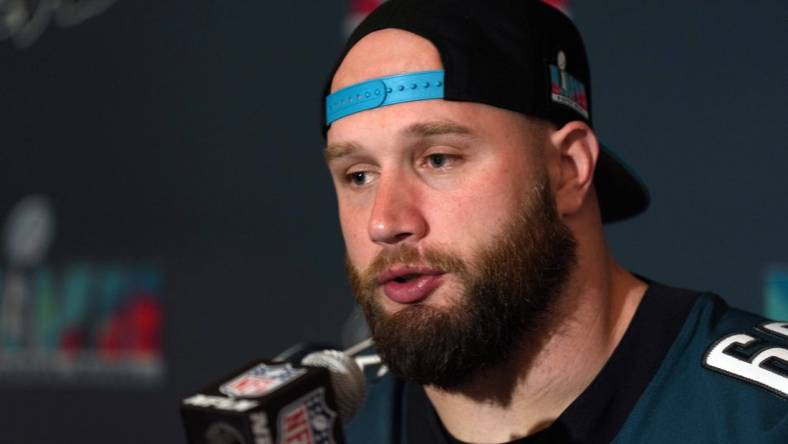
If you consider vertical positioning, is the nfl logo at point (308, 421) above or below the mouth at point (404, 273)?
below

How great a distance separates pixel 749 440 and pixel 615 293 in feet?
0.75

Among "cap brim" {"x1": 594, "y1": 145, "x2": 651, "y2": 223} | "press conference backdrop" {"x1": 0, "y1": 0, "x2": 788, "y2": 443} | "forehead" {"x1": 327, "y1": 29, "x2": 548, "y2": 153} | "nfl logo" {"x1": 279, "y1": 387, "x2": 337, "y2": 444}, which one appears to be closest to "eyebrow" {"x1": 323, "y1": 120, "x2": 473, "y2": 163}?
"forehead" {"x1": 327, "y1": 29, "x2": 548, "y2": 153}

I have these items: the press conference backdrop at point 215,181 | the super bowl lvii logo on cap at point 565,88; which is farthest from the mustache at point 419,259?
the press conference backdrop at point 215,181

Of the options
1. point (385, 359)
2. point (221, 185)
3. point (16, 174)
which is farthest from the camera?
point (16, 174)

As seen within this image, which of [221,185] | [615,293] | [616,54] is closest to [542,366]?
[615,293]

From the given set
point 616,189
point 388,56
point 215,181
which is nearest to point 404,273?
point 388,56

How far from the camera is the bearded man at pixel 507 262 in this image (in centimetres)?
91

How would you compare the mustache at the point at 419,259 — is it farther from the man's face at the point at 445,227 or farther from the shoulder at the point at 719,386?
the shoulder at the point at 719,386

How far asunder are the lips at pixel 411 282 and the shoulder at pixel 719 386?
0.83ft

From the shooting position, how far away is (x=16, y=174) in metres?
2.16

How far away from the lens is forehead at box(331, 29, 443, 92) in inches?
37.3

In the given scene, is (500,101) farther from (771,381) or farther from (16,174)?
(16,174)

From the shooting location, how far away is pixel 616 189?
1.13 meters

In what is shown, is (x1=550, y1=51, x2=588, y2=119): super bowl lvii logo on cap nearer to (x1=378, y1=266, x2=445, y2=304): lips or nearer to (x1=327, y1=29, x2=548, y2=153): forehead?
(x1=327, y1=29, x2=548, y2=153): forehead
